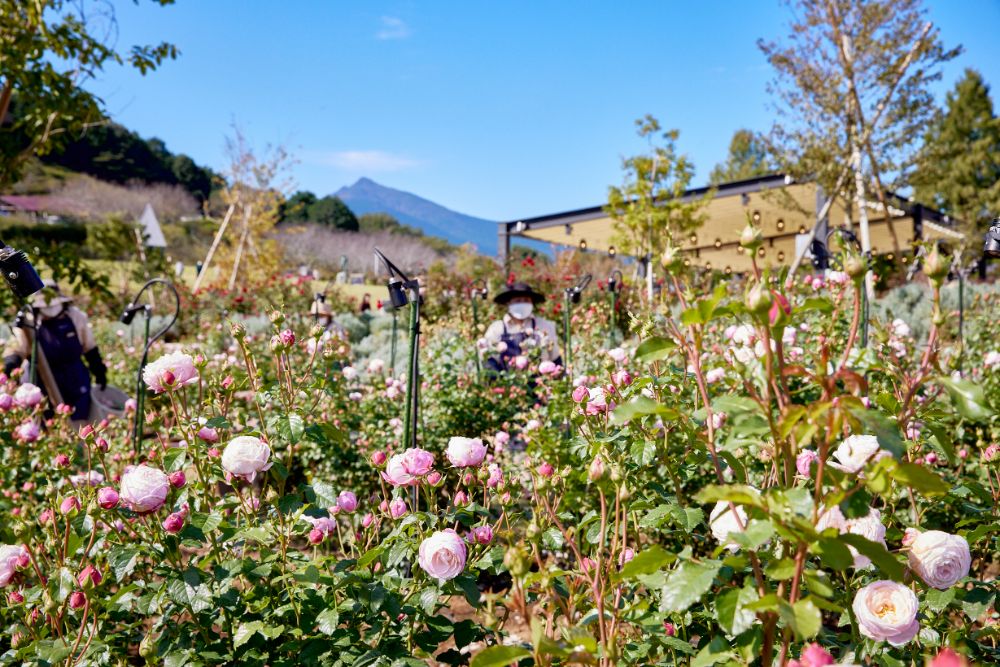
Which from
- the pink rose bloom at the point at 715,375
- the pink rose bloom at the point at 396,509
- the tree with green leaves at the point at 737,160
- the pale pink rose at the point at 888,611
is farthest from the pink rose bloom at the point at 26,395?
the tree with green leaves at the point at 737,160

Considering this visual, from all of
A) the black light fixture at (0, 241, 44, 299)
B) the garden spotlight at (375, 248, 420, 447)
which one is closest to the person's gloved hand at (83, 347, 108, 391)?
the black light fixture at (0, 241, 44, 299)

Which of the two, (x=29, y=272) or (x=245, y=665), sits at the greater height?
(x=29, y=272)

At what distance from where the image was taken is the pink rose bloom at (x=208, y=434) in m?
1.46

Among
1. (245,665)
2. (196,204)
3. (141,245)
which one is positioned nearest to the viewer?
(245,665)

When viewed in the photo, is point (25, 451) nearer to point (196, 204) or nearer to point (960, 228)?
point (960, 228)

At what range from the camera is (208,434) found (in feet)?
4.79

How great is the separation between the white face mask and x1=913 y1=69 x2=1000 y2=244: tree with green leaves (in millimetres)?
21778

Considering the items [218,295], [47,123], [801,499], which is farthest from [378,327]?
[801,499]

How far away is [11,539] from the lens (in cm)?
129

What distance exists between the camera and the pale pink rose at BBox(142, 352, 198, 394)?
1313 mm

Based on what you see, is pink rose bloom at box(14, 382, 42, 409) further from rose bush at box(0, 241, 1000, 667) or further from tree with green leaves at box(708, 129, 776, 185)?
tree with green leaves at box(708, 129, 776, 185)

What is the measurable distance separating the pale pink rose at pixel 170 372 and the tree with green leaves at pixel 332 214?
3703 centimetres

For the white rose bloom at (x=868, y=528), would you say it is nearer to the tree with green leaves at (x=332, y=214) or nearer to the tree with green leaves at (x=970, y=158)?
the tree with green leaves at (x=970, y=158)

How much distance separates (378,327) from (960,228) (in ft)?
65.6
